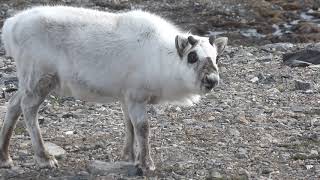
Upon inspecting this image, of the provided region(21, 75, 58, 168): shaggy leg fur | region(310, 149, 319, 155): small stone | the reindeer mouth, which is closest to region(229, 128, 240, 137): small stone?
region(310, 149, 319, 155): small stone

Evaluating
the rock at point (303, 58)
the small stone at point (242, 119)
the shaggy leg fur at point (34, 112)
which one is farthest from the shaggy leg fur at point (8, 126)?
the rock at point (303, 58)

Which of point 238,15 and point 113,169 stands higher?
point 113,169

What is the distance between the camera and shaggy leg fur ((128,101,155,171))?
10.5m

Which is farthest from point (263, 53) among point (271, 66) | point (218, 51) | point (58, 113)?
point (218, 51)

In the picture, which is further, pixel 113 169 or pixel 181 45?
pixel 113 169

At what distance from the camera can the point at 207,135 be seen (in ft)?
43.7

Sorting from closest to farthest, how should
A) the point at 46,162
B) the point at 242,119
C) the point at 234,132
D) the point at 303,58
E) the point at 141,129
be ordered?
the point at 141,129
the point at 46,162
the point at 234,132
the point at 242,119
the point at 303,58

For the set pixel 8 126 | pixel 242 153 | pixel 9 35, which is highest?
pixel 9 35

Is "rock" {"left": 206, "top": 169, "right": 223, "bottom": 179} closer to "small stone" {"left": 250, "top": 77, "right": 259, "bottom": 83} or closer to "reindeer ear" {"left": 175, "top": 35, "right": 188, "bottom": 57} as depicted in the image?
"reindeer ear" {"left": 175, "top": 35, "right": 188, "bottom": 57}

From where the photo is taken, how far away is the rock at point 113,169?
1060 centimetres

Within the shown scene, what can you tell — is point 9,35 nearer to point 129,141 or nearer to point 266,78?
point 129,141

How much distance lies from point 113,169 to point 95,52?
178 centimetres

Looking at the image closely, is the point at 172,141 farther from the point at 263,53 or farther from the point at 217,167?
the point at 263,53

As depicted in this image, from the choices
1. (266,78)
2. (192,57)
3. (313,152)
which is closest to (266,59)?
(266,78)
